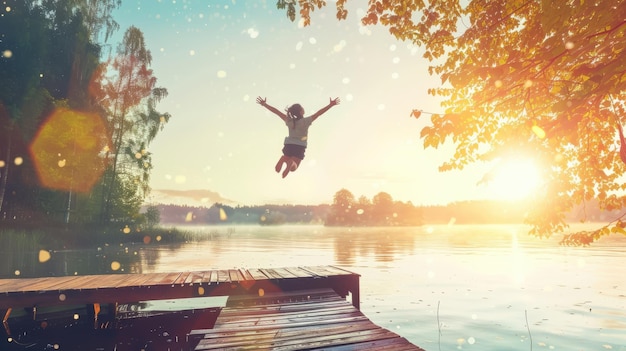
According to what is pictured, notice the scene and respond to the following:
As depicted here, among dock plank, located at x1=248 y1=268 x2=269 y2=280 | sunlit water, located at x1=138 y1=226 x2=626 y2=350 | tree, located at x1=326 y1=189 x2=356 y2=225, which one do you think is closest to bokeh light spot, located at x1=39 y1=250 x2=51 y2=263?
sunlit water, located at x1=138 y1=226 x2=626 y2=350

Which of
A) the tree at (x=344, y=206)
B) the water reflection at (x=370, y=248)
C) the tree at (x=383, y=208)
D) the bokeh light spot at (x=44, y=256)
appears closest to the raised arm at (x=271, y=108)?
the water reflection at (x=370, y=248)

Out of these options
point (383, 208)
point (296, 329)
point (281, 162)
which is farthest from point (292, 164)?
point (383, 208)

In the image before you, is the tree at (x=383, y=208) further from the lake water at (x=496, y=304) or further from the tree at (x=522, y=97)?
the tree at (x=522, y=97)

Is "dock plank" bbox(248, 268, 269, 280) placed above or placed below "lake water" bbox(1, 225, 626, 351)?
above

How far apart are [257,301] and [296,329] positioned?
2.63 meters

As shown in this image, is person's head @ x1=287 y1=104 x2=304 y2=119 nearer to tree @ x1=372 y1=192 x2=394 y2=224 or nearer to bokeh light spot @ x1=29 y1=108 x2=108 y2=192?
bokeh light spot @ x1=29 y1=108 x2=108 y2=192

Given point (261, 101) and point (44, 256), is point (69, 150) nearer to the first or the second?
point (44, 256)

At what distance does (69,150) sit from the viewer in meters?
34.6

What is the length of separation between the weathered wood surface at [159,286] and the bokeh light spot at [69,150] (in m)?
25.3

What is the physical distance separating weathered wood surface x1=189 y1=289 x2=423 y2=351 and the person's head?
3754 mm

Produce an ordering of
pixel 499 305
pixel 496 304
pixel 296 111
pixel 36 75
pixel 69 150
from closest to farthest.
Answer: pixel 296 111 → pixel 499 305 → pixel 496 304 → pixel 36 75 → pixel 69 150

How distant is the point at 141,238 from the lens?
4278 cm

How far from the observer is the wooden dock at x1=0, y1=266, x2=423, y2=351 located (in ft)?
17.2

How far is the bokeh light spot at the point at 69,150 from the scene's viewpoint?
32.1m
